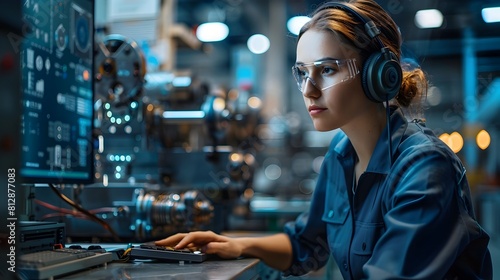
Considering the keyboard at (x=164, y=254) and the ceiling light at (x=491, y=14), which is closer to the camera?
the keyboard at (x=164, y=254)

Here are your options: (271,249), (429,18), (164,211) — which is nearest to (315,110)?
(271,249)

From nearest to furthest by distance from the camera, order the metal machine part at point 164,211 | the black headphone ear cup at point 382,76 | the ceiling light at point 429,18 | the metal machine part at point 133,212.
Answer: the black headphone ear cup at point 382,76 < the metal machine part at point 133,212 < the metal machine part at point 164,211 < the ceiling light at point 429,18

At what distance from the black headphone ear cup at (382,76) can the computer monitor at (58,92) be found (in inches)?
33.2

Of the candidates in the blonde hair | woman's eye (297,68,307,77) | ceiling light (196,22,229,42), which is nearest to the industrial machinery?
woman's eye (297,68,307,77)

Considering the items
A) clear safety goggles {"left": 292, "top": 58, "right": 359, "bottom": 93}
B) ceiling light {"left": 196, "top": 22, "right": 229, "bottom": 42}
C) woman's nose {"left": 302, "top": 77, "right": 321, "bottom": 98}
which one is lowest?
woman's nose {"left": 302, "top": 77, "right": 321, "bottom": 98}

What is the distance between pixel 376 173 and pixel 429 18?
1.36 metres

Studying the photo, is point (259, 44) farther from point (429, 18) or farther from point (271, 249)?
point (271, 249)

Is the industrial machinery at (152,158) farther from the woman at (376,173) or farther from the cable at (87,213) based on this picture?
the woman at (376,173)

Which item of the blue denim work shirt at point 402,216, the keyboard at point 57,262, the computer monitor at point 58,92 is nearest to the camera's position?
the keyboard at point 57,262

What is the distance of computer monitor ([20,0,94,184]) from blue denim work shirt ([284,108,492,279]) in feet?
2.52

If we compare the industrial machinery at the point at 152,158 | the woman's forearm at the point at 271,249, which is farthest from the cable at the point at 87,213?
the woman's forearm at the point at 271,249

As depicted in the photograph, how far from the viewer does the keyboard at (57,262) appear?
1.02m

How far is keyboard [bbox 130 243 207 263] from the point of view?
140 centimetres

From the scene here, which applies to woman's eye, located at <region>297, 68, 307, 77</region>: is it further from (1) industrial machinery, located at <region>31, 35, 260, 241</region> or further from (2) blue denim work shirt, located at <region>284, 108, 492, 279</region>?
(1) industrial machinery, located at <region>31, 35, 260, 241</region>
